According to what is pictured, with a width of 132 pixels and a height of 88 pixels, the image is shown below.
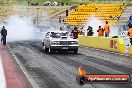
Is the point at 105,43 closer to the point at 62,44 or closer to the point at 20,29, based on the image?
the point at 62,44

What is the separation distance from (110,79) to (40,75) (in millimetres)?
9173

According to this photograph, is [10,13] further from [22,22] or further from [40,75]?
[40,75]

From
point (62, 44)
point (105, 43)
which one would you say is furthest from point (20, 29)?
point (62, 44)

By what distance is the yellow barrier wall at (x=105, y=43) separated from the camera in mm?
27295

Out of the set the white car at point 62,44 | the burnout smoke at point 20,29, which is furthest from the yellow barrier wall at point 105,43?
the burnout smoke at point 20,29

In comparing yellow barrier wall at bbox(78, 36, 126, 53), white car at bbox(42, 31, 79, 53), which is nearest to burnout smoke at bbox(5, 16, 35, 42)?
yellow barrier wall at bbox(78, 36, 126, 53)

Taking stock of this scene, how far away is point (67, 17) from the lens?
232 feet

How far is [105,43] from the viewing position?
30641 millimetres

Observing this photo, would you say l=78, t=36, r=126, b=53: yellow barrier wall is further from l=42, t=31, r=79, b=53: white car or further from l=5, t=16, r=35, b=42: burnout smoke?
l=5, t=16, r=35, b=42: burnout smoke

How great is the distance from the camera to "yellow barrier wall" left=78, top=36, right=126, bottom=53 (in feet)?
89.6

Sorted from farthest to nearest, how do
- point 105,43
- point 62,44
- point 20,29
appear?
point 20,29 < point 105,43 < point 62,44

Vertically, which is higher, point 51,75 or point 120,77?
point 120,77

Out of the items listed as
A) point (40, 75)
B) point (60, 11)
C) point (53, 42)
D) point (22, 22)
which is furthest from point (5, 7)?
point (40, 75)

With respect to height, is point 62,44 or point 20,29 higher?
point 62,44
